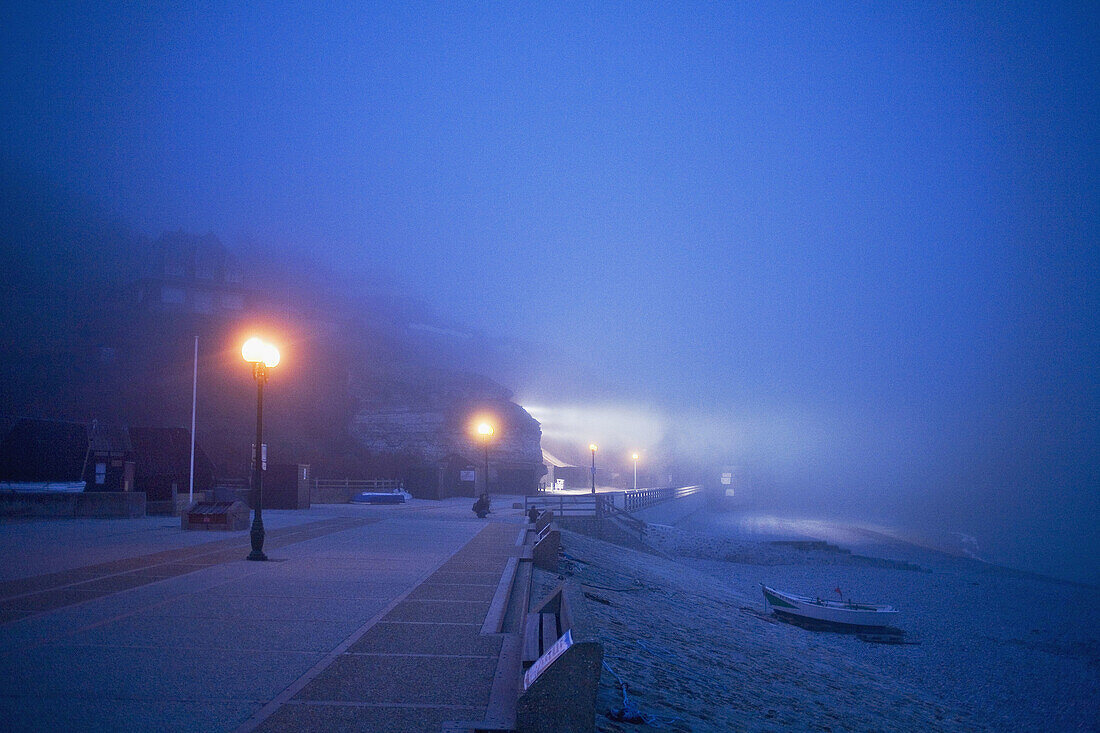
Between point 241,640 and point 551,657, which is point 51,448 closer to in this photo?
point 241,640

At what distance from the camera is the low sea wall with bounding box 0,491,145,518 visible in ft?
79.4

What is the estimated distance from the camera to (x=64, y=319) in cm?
8069

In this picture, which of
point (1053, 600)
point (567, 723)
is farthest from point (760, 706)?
point (1053, 600)

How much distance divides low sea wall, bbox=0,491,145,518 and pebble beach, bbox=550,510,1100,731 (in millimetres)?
16907

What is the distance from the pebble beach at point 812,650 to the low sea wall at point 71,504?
16907 mm

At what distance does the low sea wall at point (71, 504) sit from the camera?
24.2m

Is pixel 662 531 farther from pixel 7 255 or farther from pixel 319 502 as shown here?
pixel 7 255

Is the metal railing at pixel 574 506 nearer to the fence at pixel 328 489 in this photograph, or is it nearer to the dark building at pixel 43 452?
the fence at pixel 328 489

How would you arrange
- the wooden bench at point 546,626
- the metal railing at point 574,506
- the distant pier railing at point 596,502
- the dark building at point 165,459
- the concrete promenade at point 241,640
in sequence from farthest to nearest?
the dark building at point 165,459
the distant pier railing at point 596,502
the metal railing at point 574,506
the wooden bench at point 546,626
the concrete promenade at point 241,640

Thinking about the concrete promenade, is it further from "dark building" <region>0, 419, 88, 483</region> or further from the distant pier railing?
"dark building" <region>0, 419, 88, 483</region>

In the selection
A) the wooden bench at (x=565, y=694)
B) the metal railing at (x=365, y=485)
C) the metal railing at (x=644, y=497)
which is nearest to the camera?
the wooden bench at (x=565, y=694)

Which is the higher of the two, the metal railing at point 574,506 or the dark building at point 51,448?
the dark building at point 51,448

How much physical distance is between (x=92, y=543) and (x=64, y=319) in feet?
262

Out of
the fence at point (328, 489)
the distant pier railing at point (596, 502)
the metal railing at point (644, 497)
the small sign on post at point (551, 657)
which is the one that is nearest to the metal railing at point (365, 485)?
the fence at point (328, 489)
